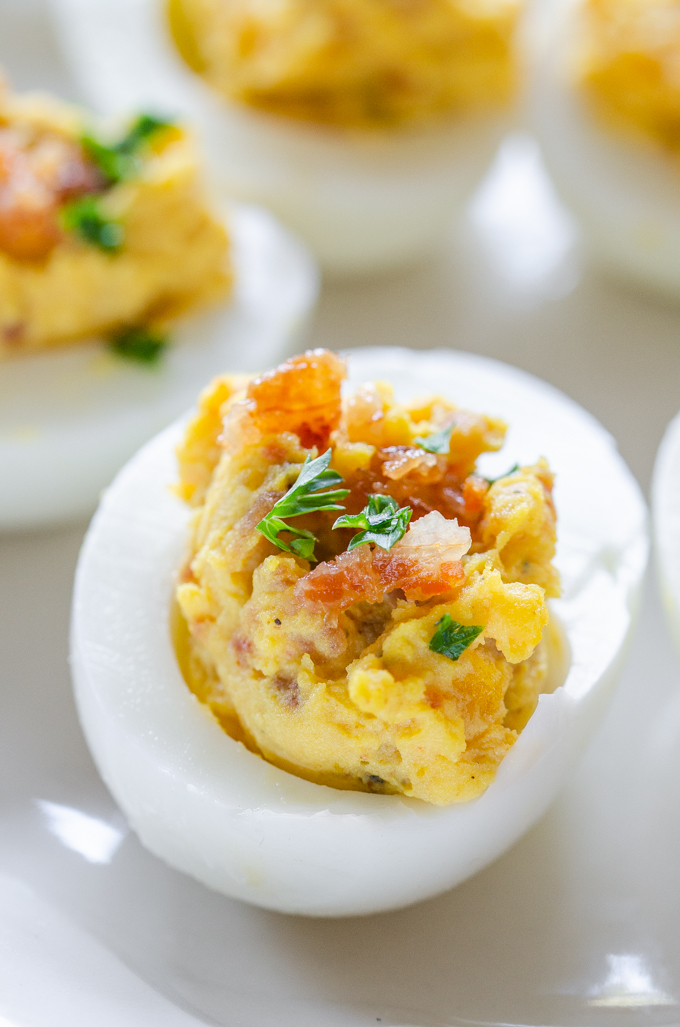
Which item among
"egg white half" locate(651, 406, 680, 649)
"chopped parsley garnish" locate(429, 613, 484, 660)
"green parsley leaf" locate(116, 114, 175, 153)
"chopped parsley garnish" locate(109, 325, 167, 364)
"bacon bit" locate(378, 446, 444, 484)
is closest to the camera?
"chopped parsley garnish" locate(429, 613, 484, 660)

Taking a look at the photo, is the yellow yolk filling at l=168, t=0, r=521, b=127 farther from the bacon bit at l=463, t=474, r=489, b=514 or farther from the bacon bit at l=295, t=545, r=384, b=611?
the bacon bit at l=295, t=545, r=384, b=611

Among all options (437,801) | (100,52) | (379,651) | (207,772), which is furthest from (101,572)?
(100,52)

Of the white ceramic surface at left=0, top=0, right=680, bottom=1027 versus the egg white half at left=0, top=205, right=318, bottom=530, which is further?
the egg white half at left=0, top=205, right=318, bottom=530

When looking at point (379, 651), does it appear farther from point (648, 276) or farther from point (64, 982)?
point (648, 276)

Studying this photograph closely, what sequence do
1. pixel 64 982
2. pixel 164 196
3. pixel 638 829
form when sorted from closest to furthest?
pixel 64 982
pixel 638 829
pixel 164 196

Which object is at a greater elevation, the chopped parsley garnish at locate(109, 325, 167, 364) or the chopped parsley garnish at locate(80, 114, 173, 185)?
the chopped parsley garnish at locate(80, 114, 173, 185)

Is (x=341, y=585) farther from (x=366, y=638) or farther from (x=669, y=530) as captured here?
(x=669, y=530)

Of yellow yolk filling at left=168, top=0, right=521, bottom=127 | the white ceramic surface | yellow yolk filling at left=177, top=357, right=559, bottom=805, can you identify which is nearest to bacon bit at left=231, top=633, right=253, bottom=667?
yellow yolk filling at left=177, top=357, right=559, bottom=805
